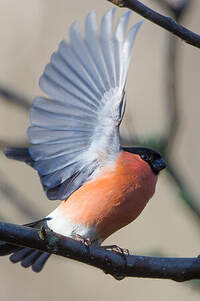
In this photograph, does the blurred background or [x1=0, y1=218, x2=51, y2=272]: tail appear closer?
[x1=0, y1=218, x2=51, y2=272]: tail

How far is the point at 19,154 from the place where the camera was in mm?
3031

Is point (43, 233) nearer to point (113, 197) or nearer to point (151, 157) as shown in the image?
point (113, 197)

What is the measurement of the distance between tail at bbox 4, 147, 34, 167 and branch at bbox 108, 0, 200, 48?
3.52 feet

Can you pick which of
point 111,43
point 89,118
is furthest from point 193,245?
point 111,43

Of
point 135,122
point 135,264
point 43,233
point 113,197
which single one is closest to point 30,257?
point 113,197

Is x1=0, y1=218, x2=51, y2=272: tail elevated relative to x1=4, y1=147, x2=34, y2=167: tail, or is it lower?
lower

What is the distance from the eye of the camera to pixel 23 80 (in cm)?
544

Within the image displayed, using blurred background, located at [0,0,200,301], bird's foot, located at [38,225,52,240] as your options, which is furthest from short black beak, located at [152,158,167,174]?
blurred background, located at [0,0,200,301]

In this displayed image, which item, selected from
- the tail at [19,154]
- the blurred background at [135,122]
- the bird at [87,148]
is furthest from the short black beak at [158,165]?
the blurred background at [135,122]

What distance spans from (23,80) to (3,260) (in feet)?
4.74

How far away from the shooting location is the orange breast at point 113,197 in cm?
311

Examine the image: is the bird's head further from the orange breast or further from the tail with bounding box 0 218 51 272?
the tail with bounding box 0 218 51 272

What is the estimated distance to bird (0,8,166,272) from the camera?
9.85ft

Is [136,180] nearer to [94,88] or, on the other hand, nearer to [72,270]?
[94,88]
